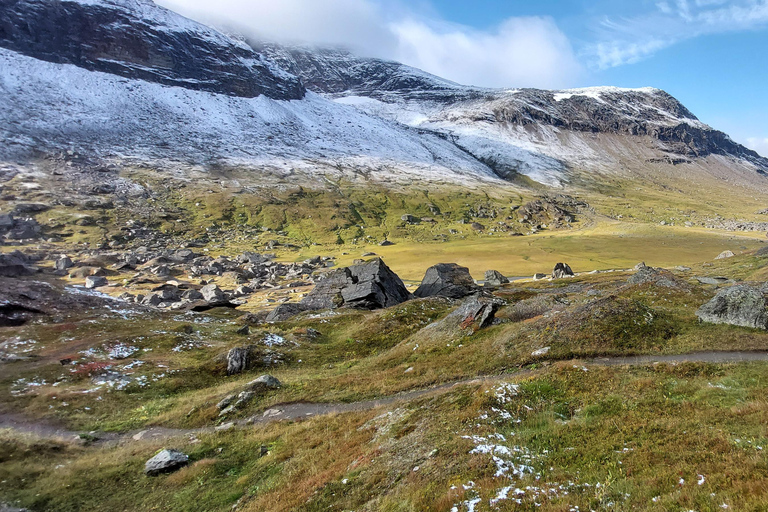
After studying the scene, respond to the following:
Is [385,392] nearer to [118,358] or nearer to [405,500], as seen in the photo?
[405,500]

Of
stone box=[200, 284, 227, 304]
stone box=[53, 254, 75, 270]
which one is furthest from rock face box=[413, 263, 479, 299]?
stone box=[53, 254, 75, 270]

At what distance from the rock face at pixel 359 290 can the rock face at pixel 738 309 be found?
4211 cm

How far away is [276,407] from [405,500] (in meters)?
17.8

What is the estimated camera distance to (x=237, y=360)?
37156 mm

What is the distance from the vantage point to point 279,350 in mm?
40906

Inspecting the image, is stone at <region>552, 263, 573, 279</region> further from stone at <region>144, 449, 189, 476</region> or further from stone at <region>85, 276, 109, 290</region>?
stone at <region>85, 276, 109, 290</region>

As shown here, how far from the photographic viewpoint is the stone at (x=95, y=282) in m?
88.9

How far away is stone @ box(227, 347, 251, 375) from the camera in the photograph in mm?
36656

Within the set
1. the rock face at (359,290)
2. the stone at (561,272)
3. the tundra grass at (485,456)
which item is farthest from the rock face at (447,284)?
the tundra grass at (485,456)

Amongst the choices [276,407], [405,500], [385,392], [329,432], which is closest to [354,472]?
[405,500]

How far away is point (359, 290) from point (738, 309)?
46833mm

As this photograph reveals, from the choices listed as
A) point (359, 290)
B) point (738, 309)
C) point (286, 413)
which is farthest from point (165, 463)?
point (359, 290)

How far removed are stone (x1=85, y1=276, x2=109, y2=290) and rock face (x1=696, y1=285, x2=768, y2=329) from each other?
11017 centimetres

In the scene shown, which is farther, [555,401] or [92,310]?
[92,310]
